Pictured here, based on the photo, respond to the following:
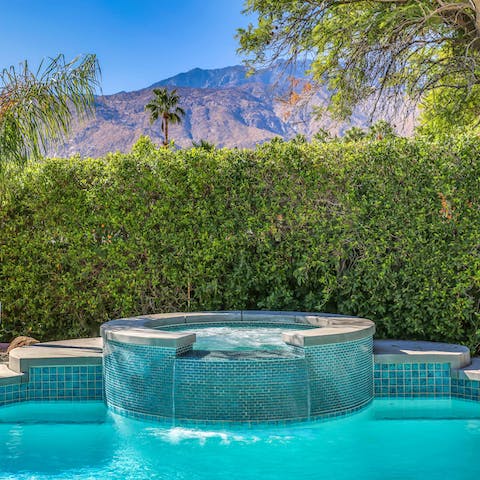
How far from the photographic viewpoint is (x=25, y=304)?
396 inches

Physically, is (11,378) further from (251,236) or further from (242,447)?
(251,236)

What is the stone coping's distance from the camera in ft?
21.1

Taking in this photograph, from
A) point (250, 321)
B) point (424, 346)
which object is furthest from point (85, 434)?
point (424, 346)

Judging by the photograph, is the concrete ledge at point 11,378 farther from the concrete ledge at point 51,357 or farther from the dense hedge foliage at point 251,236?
the dense hedge foliage at point 251,236

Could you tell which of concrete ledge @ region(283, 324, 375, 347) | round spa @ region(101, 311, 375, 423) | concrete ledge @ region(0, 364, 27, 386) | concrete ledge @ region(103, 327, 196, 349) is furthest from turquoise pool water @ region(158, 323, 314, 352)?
concrete ledge @ region(0, 364, 27, 386)

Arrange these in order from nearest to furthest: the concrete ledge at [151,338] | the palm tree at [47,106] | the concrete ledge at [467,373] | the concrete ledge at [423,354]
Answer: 1. the concrete ledge at [151,338]
2. the concrete ledge at [467,373]
3. the concrete ledge at [423,354]
4. the palm tree at [47,106]

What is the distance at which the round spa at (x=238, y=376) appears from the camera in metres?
6.21

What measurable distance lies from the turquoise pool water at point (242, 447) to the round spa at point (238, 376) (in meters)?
0.17

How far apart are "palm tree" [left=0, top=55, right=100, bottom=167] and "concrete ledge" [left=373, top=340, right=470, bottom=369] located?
5110 millimetres

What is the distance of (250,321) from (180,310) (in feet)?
5.56

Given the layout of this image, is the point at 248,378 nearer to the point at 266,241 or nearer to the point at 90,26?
the point at 266,241

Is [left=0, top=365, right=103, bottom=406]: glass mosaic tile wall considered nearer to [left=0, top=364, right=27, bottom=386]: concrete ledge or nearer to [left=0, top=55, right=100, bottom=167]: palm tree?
[left=0, top=364, right=27, bottom=386]: concrete ledge

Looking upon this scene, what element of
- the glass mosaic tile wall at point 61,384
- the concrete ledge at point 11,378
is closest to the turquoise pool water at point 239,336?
the glass mosaic tile wall at point 61,384

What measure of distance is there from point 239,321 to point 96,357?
2087mm
